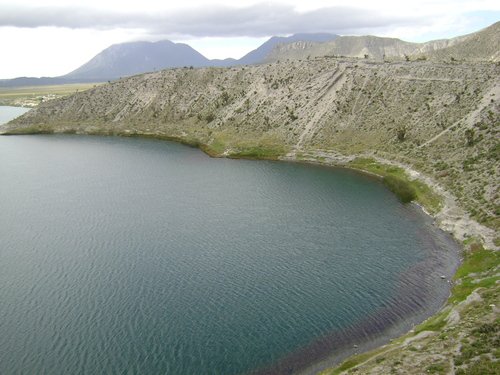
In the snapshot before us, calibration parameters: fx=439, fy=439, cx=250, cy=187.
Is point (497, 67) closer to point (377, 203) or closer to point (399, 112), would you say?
point (399, 112)

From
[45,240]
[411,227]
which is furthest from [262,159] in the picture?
A: [45,240]

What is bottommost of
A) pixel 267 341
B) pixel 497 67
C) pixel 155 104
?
pixel 267 341

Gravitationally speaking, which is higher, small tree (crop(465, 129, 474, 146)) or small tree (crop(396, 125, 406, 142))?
small tree (crop(465, 129, 474, 146))

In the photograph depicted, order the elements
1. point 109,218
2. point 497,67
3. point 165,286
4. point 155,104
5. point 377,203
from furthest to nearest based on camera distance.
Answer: point 155,104
point 497,67
point 377,203
point 109,218
point 165,286

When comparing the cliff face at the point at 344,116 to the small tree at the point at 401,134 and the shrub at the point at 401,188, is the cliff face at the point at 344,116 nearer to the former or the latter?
the small tree at the point at 401,134

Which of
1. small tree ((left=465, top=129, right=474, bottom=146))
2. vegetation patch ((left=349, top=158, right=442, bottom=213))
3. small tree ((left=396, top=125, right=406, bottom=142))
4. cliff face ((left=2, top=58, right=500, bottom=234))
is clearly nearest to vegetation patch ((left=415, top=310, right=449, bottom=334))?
cliff face ((left=2, top=58, right=500, bottom=234))

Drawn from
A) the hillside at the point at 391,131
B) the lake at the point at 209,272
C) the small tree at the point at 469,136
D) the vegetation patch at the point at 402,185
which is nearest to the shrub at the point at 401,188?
the vegetation patch at the point at 402,185

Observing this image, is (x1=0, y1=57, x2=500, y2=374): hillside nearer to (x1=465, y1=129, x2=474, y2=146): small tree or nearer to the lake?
(x1=465, y1=129, x2=474, y2=146): small tree
